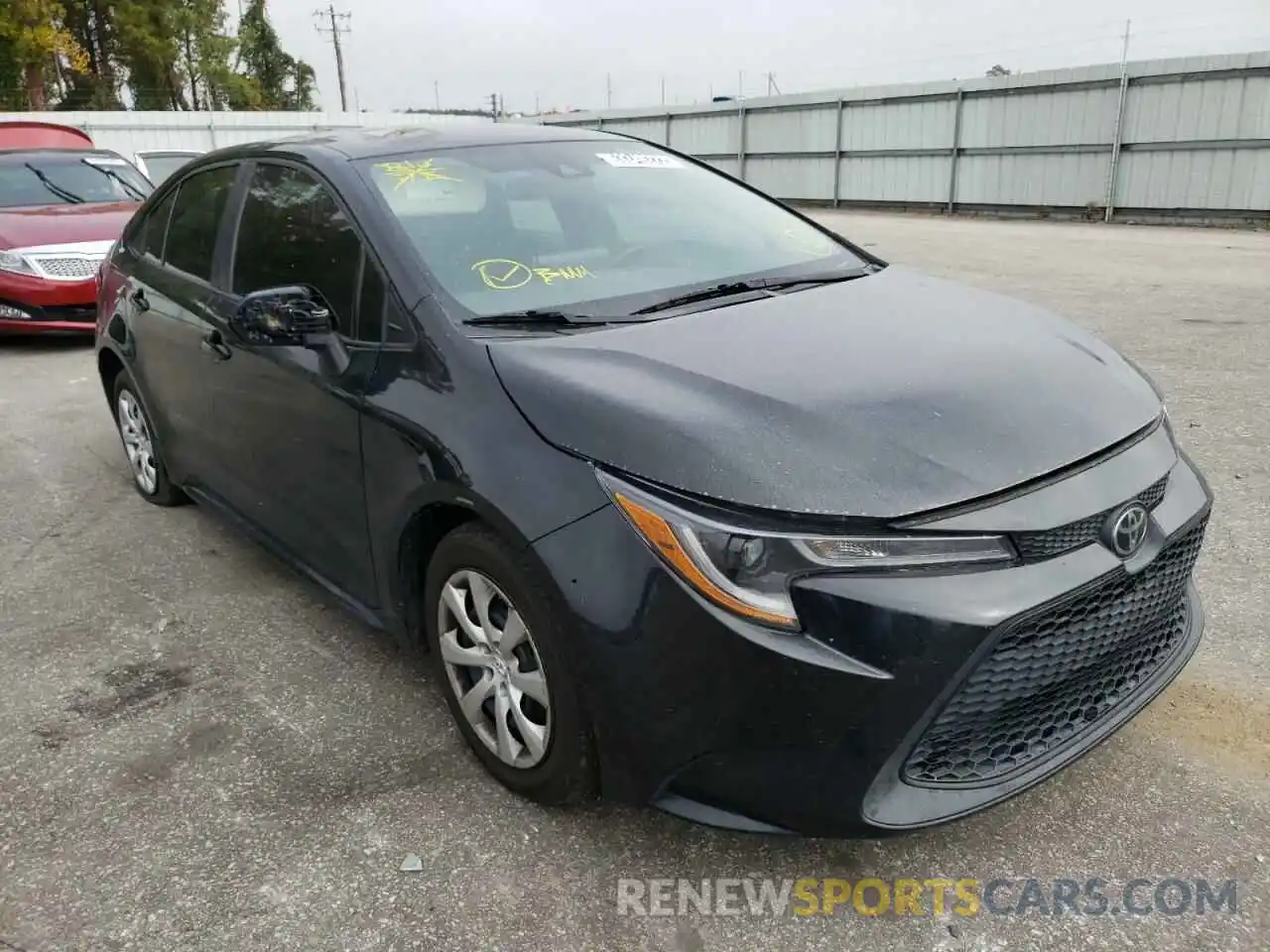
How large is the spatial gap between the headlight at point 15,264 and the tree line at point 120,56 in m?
23.1

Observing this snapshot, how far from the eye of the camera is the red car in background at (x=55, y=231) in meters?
7.80

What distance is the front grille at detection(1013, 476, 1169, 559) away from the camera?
6.27 feet

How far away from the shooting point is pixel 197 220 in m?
3.84

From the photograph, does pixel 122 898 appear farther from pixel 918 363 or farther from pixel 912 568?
pixel 918 363

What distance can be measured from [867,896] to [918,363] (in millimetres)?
1181

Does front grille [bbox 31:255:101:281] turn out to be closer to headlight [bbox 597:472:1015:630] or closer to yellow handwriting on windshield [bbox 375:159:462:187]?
yellow handwriting on windshield [bbox 375:159:462:187]

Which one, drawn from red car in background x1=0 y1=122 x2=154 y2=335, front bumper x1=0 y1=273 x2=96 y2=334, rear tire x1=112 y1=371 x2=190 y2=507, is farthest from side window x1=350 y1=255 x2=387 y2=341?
red car in background x1=0 y1=122 x2=154 y2=335

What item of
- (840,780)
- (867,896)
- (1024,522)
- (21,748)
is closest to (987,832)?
(867,896)

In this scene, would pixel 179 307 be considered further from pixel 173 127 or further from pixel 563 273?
pixel 173 127

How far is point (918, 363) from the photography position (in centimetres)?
233

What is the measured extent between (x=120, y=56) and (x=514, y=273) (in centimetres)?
4191

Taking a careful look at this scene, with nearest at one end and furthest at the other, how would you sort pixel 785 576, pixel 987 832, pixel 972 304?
pixel 785 576 → pixel 987 832 → pixel 972 304

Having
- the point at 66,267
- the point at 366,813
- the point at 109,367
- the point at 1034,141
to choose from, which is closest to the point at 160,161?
the point at 66,267

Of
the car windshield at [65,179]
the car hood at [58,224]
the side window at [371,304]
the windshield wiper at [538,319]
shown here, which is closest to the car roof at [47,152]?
the car windshield at [65,179]
